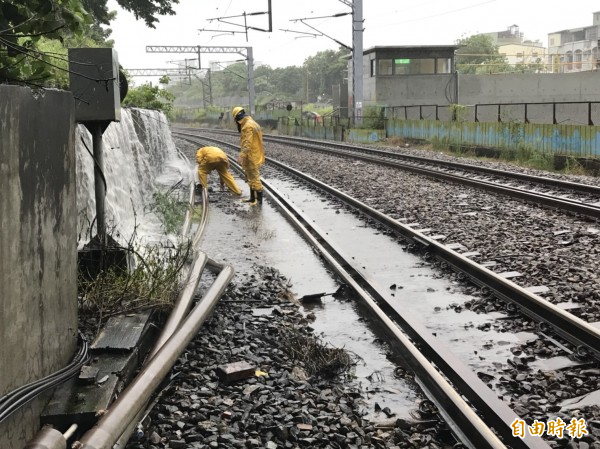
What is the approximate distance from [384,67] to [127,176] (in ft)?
103

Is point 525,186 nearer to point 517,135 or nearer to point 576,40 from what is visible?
point 517,135

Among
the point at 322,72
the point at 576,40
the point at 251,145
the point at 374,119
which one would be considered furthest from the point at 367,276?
the point at 576,40

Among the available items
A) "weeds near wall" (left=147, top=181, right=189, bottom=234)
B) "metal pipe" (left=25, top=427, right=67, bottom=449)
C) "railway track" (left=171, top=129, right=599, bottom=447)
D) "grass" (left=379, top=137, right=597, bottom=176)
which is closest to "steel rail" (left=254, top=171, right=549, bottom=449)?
"railway track" (left=171, top=129, right=599, bottom=447)

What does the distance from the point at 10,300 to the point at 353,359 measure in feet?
8.35

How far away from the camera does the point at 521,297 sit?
5.72 meters

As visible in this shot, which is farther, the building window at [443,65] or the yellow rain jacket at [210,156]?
the building window at [443,65]

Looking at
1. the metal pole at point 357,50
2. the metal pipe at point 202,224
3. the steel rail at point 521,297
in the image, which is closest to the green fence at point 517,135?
the metal pole at point 357,50

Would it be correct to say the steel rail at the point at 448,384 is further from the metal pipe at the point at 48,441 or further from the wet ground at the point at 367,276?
the metal pipe at the point at 48,441

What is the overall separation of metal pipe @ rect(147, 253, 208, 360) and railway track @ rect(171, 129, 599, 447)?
154cm

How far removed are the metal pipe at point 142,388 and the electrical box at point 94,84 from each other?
1.80 meters

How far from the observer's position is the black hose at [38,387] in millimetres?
2926

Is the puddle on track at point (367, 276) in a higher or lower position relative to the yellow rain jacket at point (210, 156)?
lower

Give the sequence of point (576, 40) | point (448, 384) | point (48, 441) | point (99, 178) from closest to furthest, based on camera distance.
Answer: point (48, 441), point (448, 384), point (99, 178), point (576, 40)

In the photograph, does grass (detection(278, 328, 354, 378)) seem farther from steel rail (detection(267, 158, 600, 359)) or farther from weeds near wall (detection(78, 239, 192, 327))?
steel rail (detection(267, 158, 600, 359))
